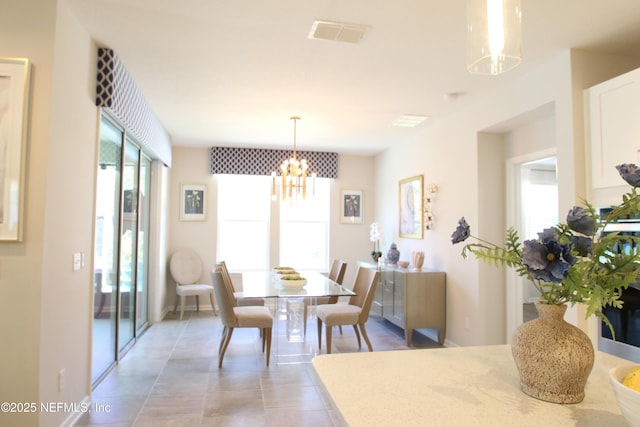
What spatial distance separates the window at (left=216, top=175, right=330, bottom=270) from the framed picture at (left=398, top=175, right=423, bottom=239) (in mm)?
1638

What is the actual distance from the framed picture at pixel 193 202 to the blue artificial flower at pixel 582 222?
20.0ft

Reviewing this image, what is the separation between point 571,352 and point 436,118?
4.11 meters

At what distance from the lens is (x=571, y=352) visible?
3.43 ft

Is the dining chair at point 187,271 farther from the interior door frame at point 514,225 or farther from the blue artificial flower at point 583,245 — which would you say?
the blue artificial flower at point 583,245

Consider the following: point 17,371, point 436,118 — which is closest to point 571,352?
point 17,371

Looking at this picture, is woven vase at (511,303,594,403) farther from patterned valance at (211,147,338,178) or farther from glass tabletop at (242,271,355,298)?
patterned valance at (211,147,338,178)

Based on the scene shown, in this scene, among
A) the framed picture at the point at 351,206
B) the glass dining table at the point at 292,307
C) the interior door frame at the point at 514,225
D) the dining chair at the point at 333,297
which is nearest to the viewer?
the glass dining table at the point at 292,307

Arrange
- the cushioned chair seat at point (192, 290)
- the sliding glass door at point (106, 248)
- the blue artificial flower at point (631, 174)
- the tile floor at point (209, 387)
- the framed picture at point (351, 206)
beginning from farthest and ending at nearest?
the framed picture at point (351, 206) < the cushioned chair seat at point (192, 290) < the sliding glass door at point (106, 248) < the tile floor at point (209, 387) < the blue artificial flower at point (631, 174)

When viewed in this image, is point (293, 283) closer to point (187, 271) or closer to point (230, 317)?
point (230, 317)

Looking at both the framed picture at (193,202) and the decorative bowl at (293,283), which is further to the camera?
the framed picture at (193,202)

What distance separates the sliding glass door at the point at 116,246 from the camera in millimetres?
3402

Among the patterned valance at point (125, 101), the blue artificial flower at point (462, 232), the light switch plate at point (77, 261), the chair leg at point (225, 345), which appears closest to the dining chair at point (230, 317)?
the chair leg at point (225, 345)

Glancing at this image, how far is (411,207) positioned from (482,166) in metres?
1.58

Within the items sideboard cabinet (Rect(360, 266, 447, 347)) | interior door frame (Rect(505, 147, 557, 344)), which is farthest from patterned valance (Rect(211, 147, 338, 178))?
interior door frame (Rect(505, 147, 557, 344))
